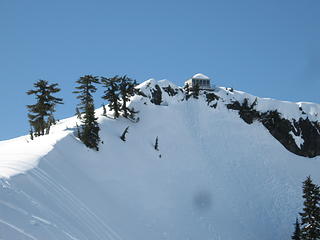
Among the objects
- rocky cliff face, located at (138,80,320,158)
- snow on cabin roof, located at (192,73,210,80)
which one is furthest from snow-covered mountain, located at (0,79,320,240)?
snow on cabin roof, located at (192,73,210,80)

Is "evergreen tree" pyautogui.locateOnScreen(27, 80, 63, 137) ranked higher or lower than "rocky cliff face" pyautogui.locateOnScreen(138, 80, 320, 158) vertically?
lower

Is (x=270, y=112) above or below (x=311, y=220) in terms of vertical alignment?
above

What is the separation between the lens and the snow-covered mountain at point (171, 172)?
17625 millimetres

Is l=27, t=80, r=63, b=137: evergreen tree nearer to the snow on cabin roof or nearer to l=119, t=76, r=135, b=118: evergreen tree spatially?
l=119, t=76, r=135, b=118: evergreen tree

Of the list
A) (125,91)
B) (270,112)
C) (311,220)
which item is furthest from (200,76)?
(311,220)

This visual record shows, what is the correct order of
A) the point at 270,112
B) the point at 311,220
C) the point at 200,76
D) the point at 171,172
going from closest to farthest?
the point at 311,220 → the point at 171,172 → the point at 270,112 → the point at 200,76

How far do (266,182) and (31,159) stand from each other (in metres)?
33.1

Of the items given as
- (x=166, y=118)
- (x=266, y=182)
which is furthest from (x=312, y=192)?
(x=166, y=118)

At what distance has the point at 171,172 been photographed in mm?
39219

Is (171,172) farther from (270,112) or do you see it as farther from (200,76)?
(200,76)

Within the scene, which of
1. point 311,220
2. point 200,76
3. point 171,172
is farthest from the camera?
point 200,76

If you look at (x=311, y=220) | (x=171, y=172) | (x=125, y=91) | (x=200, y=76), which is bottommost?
(x=311, y=220)

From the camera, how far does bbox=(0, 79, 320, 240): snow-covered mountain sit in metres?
17.6

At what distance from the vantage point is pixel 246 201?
3884 centimetres
